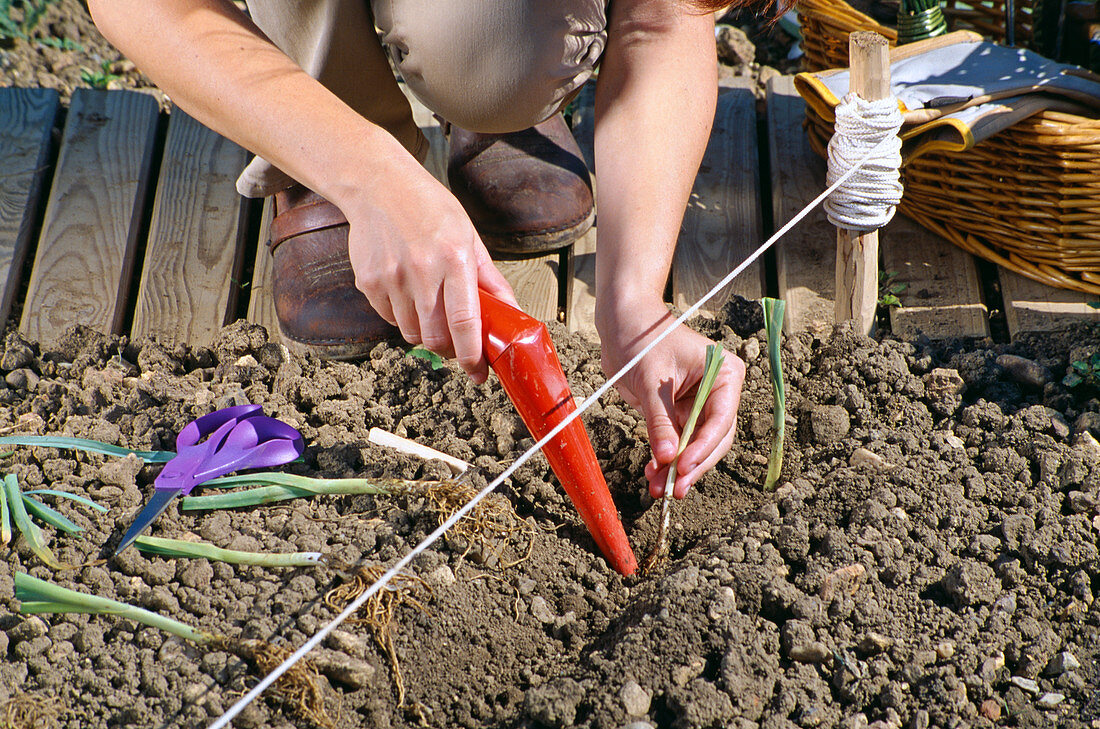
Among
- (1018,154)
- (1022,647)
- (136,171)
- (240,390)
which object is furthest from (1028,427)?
(136,171)

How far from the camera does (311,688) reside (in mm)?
1104

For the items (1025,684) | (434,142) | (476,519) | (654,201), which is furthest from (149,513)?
(434,142)

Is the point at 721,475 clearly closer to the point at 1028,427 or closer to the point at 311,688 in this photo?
the point at 1028,427

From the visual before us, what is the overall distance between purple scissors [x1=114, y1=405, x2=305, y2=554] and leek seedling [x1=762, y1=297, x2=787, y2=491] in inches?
28.6

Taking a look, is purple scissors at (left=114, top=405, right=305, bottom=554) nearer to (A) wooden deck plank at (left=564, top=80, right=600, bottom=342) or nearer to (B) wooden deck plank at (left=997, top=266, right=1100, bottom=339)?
(A) wooden deck plank at (left=564, top=80, right=600, bottom=342)

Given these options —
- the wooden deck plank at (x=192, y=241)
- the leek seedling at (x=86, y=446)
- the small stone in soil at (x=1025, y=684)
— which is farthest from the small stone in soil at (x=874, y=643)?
the wooden deck plank at (x=192, y=241)

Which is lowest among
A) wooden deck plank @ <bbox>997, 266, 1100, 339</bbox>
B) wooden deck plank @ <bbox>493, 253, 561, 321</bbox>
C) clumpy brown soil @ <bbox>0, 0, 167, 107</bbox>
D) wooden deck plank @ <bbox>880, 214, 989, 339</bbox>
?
wooden deck plank @ <bbox>997, 266, 1100, 339</bbox>

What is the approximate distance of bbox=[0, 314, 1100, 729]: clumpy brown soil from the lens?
1120mm

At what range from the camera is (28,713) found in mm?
1062

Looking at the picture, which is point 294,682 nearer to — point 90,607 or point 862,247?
point 90,607

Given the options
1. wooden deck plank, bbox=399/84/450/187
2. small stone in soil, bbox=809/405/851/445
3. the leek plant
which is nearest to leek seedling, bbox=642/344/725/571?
small stone in soil, bbox=809/405/851/445

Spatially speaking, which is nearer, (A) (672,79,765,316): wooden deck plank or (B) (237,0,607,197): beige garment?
(B) (237,0,607,197): beige garment

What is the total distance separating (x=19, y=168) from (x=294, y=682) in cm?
160

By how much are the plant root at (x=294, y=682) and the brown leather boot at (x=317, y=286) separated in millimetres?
723
